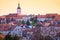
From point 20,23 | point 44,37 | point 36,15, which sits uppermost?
point 36,15

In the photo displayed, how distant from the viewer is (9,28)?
194 cm

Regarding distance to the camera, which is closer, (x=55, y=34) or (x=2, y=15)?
(x=55, y=34)

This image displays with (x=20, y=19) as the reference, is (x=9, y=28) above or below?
below

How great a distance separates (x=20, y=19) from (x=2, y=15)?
0.29 meters

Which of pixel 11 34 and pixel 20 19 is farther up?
pixel 20 19

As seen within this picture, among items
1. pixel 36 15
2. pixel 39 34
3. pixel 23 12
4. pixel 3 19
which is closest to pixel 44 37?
pixel 39 34

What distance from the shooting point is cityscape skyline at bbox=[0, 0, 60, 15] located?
192cm

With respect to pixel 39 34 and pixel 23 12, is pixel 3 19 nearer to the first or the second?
pixel 23 12

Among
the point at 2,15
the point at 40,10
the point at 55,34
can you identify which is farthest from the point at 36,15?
the point at 2,15

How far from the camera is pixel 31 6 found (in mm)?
1974

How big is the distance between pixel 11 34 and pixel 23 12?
38cm

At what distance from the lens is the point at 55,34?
1.83 meters

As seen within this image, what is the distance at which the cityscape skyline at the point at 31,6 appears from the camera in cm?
192

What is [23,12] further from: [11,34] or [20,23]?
[11,34]
